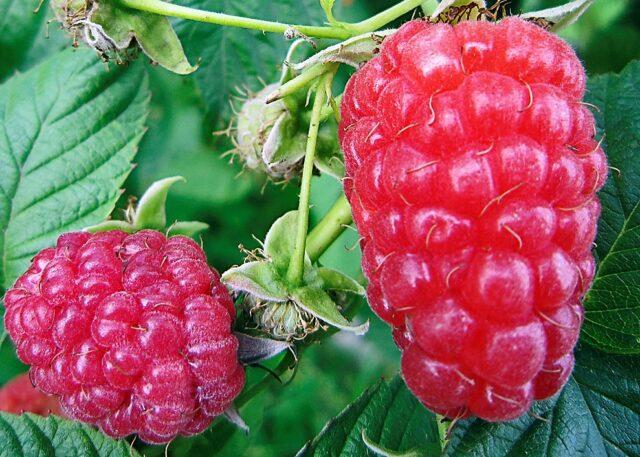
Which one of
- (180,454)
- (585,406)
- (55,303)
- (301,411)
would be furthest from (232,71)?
(301,411)

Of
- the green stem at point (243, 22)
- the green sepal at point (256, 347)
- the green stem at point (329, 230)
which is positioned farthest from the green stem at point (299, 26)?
the green sepal at point (256, 347)

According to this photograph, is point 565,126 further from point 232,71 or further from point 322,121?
point 232,71

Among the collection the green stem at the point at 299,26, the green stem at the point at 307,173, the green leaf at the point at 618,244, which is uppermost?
the green stem at the point at 299,26

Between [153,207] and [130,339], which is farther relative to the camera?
[153,207]

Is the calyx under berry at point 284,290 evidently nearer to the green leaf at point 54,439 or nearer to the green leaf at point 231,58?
the green leaf at point 54,439

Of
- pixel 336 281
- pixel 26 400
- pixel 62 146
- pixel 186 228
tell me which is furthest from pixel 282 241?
pixel 26 400

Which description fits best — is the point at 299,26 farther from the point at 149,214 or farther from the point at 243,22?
the point at 149,214

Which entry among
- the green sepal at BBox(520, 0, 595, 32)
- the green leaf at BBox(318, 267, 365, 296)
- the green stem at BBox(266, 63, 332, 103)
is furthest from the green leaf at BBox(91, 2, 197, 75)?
the green sepal at BBox(520, 0, 595, 32)
